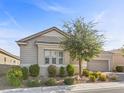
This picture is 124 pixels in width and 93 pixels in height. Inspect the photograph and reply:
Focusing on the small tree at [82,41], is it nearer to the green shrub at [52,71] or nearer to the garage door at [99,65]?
the green shrub at [52,71]

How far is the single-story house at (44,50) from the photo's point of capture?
2658cm

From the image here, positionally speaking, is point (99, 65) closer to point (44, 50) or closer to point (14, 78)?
point (44, 50)

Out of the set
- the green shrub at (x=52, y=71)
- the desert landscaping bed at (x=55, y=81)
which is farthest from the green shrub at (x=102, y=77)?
the green shrub at (x=52, y=71)

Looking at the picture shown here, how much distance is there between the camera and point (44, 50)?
88.0ft

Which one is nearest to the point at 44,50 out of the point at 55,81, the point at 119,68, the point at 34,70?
the point at 34,70

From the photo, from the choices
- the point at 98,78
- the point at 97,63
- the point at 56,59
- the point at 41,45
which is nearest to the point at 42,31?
the point at 41,45

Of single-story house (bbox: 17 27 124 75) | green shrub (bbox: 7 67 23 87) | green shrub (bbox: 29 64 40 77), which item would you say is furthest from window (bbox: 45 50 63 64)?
green shrub (bbox: 7 67 23 87)

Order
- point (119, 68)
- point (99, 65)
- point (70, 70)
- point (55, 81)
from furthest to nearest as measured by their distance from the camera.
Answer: point (119, 68)
point (99, 65)
point (70, 70)
point (55, 81)

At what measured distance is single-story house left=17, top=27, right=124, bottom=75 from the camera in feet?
87.2

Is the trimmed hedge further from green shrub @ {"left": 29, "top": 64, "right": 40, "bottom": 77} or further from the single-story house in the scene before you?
green shrub @ {"left": 29, "top": 64, "right": 40, "bottom": 77}

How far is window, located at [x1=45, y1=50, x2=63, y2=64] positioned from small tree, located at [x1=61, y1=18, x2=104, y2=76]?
103 inches

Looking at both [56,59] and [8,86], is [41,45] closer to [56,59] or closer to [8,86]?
[56,59]

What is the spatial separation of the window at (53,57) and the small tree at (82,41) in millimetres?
2624

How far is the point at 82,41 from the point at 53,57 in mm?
4888
